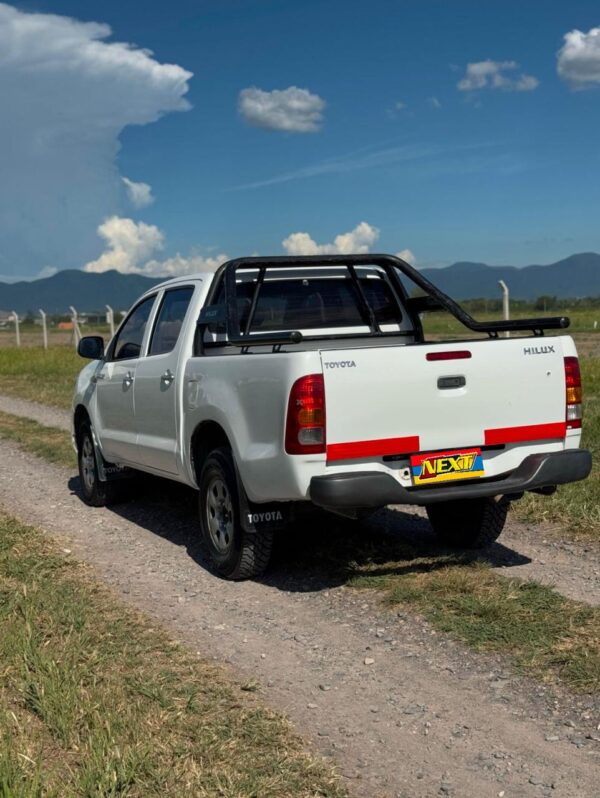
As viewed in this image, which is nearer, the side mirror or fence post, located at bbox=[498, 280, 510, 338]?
the side mirror

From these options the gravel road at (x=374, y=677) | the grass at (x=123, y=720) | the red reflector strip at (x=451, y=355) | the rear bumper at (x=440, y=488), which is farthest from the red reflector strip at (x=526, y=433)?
the grass at (x=123, y=720)

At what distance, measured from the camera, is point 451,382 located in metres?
5.28

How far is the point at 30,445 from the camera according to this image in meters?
12.3

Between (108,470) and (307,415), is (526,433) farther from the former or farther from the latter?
(108,470)

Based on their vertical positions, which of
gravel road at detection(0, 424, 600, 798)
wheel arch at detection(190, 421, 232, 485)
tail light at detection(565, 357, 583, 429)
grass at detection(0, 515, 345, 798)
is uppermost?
tail light at detection(565, 357, 583, 429)

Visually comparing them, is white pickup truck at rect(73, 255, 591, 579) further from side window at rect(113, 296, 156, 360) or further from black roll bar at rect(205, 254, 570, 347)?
side window at rect(113, 296, 156, 360)

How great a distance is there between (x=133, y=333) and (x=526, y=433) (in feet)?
11.7

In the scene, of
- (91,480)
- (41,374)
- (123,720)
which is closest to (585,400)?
(91,480)

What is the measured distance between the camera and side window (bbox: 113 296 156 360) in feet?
24.8

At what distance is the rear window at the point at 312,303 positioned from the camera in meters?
6.61

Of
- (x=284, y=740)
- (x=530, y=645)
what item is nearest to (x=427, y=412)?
(x=530, y=645)

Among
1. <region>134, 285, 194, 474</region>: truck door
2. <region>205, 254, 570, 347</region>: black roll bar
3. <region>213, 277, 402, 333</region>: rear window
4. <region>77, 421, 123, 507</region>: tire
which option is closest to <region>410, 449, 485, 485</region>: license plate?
<region>205, 254, 570, 347</region>: black roll bar

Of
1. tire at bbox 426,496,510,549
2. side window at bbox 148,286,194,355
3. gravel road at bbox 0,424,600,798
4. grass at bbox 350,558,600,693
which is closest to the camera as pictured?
gravel road at bbox 0,424,600,798

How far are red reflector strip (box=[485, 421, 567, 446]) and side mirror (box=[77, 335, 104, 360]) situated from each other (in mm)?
3920
